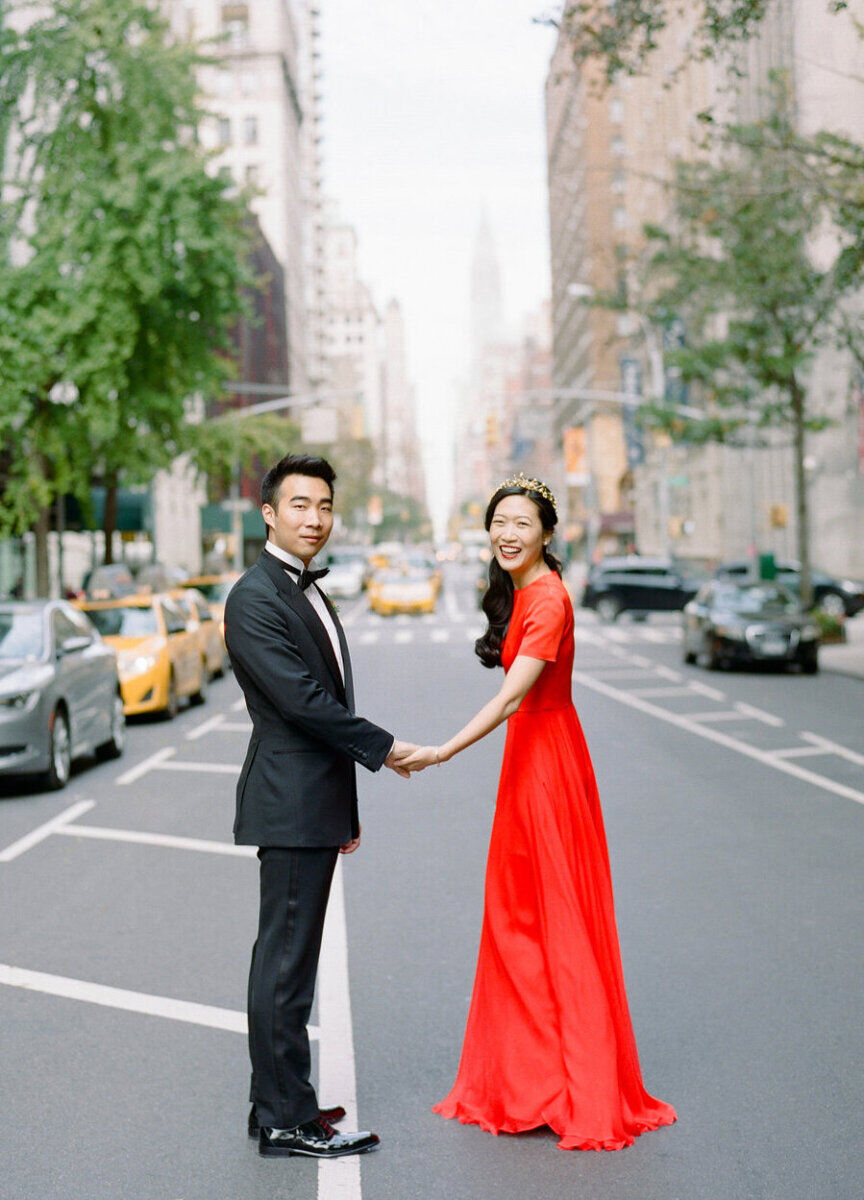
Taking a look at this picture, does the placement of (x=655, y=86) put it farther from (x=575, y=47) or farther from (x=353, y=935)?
(x=353, y=935)

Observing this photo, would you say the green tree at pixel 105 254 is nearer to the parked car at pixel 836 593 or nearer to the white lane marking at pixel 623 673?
the white lane marking at pixel 623 673

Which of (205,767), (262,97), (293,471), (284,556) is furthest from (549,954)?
(262,97)

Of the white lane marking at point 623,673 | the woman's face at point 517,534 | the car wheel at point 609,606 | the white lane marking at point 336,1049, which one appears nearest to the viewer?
the white lane marking at point 336,1049

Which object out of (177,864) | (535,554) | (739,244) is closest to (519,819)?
(535,554)

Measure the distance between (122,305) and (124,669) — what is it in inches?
284

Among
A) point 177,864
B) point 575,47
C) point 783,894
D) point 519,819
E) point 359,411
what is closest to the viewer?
point 519,819

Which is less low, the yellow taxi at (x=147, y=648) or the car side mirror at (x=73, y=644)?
the car side mirror at (x=73, y=644)

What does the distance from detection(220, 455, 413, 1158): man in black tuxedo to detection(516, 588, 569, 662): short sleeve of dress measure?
1.62 feet

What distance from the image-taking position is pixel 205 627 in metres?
24.1

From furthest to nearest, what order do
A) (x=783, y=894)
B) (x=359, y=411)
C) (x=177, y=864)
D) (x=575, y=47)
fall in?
1. (x=359, y=411)
2. (x=575, y=47)
3. (x=177, y=864)
4. (x=783, y=894)

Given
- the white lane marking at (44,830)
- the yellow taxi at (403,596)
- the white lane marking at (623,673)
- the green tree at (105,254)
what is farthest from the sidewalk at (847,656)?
the yellow taxi at (403,596)

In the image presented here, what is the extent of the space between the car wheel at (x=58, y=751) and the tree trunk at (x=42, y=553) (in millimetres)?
13313

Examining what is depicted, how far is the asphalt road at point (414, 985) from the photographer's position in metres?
4.31

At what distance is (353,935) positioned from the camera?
24.1 feet
